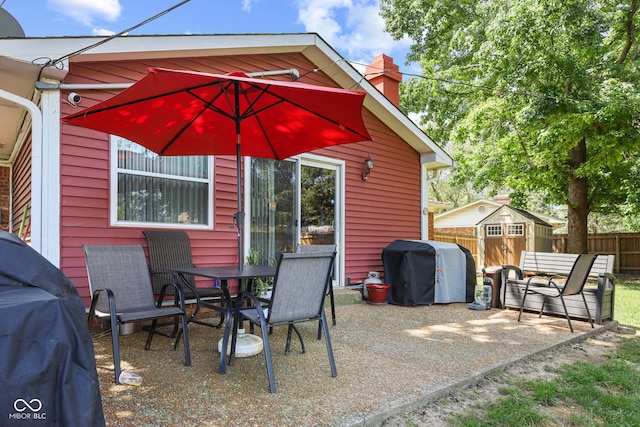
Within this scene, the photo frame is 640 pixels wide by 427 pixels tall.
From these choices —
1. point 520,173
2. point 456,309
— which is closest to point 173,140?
point 456,309

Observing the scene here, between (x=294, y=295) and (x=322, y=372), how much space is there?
0.67 metres

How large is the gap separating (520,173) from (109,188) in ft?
33.1

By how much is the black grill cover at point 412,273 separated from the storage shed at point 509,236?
27.3ft

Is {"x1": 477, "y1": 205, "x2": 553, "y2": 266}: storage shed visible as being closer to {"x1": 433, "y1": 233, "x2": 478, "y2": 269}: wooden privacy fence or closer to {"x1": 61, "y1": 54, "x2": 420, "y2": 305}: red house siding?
{"x1": 433, "y1": 233, "x2": 478, "y2": 269}: wooden privacy fence

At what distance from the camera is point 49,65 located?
3791mm

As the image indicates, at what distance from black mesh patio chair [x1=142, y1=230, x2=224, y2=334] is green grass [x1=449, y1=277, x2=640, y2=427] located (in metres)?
2.76

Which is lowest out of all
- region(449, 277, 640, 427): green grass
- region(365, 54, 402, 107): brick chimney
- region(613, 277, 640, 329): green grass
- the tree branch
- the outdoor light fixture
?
region(613, 277, 640, 329): green grass

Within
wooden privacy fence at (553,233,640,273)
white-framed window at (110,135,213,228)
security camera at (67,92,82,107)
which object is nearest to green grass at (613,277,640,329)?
wooden privacy fence at (553,233,640,273)

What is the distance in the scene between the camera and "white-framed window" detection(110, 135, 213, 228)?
14.7 feet

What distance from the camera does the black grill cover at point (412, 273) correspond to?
20.1 feet

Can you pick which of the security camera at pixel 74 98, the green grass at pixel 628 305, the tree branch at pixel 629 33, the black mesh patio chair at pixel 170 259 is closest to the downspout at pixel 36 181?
the security camera at pixel 74 98

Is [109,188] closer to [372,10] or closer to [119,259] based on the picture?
[119,259]

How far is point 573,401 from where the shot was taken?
286cm

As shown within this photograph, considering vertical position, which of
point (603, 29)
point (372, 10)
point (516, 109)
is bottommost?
point (516, 109)
